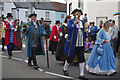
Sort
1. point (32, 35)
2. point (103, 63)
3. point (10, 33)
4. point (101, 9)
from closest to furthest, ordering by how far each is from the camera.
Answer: point (103, 63), point (32, 35), point (10, 33), point (101, 9)

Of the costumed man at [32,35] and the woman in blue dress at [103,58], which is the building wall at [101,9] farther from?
the woman in blue dress at [103,58]

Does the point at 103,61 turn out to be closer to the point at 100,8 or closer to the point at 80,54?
the point at 80,54

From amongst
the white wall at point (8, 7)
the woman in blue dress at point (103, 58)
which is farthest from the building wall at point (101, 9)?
the white wall at point (8, 7)

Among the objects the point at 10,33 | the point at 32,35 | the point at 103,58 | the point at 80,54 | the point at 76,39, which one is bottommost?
the point at 103,58

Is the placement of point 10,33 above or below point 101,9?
below

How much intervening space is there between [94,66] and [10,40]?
5055 millimetres

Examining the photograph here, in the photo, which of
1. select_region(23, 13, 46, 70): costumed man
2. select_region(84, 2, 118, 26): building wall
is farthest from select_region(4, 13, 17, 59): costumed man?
select_region(84, 2, 118, 26): building wall

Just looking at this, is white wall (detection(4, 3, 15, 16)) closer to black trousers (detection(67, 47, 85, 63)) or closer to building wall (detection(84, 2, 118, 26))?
building wall (detection(84, 2, 118, 26))

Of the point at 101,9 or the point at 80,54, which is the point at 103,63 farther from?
the point at 101,9

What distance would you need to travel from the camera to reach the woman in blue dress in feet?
23.0

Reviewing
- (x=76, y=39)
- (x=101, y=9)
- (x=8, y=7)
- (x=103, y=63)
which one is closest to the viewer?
(x=76, y=39)

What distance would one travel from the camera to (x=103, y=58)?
7.09 m

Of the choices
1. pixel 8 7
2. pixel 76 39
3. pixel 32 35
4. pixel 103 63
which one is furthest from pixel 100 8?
pixel 8 7

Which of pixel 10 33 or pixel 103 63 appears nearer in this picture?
pixel 103 63
